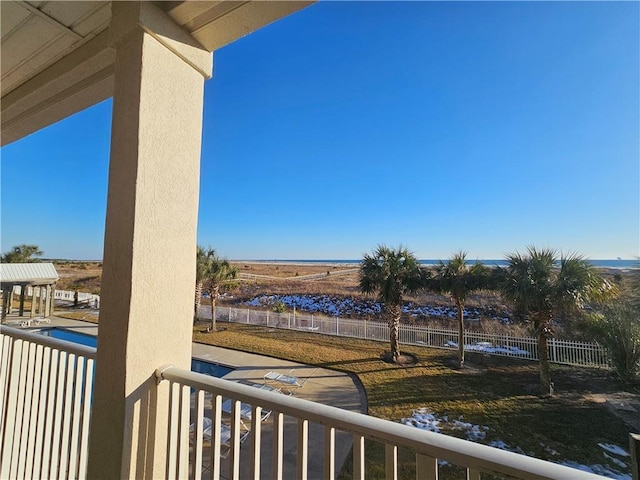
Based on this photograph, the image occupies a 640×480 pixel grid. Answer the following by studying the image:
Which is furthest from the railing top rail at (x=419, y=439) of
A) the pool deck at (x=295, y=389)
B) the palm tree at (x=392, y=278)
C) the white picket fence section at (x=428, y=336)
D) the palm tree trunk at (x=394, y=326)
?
the palm tree trunk at (x=394, y=326)

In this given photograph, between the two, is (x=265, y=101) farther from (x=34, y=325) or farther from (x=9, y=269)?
(x=34, y=325)

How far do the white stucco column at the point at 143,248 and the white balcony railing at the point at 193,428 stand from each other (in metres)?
0.08

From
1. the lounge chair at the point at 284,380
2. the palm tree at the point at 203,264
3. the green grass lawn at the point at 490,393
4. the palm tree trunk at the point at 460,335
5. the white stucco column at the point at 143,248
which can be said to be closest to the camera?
the white stucco column at the point at 143,248

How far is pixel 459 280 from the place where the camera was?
8.86 metres

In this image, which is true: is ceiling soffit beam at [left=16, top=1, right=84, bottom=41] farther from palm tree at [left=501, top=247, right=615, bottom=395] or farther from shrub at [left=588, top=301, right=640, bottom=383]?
→ palm tree at [left=501, top=247, right=615, bottom=395]

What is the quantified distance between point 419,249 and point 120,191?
9684 millimetres

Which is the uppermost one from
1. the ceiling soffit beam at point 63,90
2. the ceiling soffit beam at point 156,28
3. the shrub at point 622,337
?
the ceiling soffit beam at point 63,90

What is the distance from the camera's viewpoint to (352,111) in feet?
41.1

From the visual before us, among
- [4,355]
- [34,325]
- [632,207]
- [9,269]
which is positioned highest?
[632,207]

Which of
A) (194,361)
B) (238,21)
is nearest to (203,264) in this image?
(194,361)

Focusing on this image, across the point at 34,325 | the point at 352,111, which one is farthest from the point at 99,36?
the point at 352,111

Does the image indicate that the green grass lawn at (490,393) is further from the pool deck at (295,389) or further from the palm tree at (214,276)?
the palm tree at (214,276)

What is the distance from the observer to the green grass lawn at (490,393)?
4.92 meters

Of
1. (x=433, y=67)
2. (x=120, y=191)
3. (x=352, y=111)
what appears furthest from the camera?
(x=352, y=111)
